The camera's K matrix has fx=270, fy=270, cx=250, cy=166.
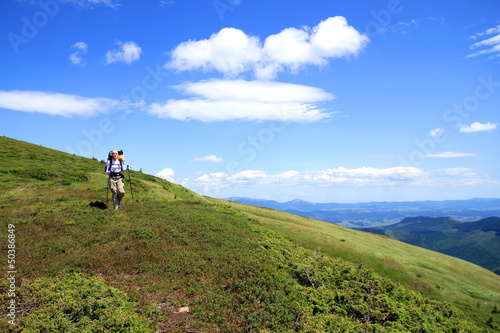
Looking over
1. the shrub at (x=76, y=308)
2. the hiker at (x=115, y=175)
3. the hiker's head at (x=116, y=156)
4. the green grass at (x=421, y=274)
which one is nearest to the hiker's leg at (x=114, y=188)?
the hiker at (x=115, y=175)

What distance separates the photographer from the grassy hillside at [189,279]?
11570 mm

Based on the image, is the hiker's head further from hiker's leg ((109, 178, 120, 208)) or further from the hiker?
hiker's leg ((109, 178, 120, 208))

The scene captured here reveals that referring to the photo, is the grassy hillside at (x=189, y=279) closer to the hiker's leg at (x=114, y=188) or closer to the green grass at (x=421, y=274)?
the green grass at (x=421, y=274)

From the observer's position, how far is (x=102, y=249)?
17109 mm

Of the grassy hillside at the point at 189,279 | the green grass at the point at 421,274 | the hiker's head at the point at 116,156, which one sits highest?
the hiker's head at the point at 116,156

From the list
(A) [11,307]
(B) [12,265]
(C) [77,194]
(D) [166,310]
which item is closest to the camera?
(A) [11,307]

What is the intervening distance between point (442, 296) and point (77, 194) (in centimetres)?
3702

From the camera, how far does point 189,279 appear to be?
1497 centimetres

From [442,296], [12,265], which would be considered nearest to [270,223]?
[442,296]

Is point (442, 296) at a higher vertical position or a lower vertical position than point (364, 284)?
lower

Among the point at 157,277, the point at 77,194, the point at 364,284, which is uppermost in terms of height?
the point at 77,194

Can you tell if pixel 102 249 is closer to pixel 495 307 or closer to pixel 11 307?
pixel 11 307

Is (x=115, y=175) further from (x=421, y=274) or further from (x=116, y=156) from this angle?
(x=421, y=274)

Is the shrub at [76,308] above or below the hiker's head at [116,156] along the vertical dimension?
below
